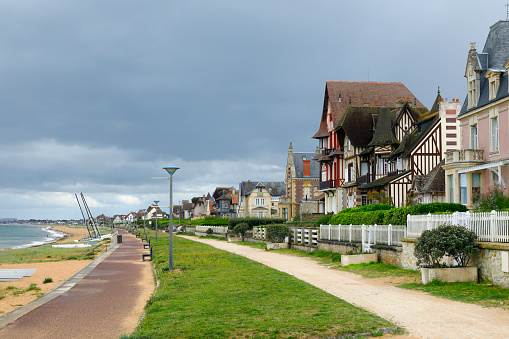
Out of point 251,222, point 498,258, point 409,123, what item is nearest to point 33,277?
point 498,258

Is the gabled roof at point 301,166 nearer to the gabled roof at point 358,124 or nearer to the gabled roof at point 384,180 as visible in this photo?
the gabled roof at point 358,124

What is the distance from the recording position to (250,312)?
10711mm

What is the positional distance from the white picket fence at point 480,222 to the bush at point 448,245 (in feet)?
1.15

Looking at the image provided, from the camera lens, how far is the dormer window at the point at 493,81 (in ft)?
80.1

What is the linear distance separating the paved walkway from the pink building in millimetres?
16217

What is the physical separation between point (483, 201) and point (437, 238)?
25.0ft

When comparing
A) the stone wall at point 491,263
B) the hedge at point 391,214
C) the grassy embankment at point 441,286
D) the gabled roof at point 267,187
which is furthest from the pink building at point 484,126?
the gabled roof at point 267,187

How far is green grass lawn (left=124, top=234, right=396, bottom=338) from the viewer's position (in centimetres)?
895

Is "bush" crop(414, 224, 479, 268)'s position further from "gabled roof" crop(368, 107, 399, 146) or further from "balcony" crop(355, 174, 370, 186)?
"balcony" crop(355, 174, 370, 186)

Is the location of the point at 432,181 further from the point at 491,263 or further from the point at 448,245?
the point at 491,263

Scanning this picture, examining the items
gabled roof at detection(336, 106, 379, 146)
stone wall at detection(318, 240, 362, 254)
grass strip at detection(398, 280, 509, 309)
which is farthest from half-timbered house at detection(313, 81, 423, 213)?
grass strip at detection(398, 280, 509, 309)

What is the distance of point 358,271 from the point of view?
19.4m

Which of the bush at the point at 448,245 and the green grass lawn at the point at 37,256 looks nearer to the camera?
the bush at the point at 448,245

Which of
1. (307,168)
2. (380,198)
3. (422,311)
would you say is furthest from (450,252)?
(307,168)
